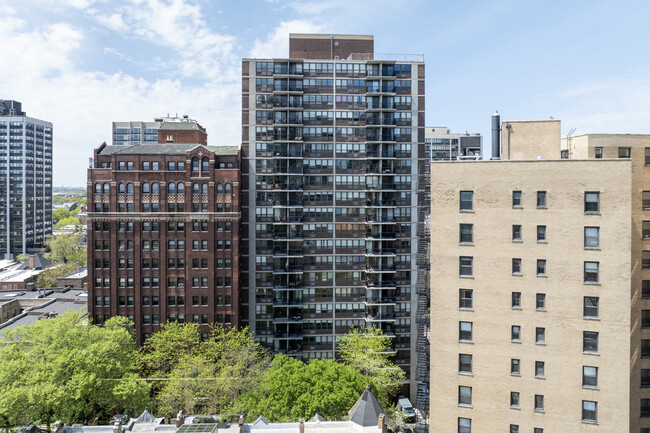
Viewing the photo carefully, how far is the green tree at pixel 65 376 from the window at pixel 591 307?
181 ft

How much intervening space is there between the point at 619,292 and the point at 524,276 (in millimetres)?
6919

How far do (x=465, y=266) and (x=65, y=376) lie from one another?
51.4 meters

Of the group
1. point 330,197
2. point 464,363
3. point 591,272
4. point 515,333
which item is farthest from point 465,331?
point 330,197

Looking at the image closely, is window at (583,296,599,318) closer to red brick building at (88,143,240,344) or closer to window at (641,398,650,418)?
window at (641,398,650,418)

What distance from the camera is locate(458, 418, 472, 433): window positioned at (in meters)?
34.1

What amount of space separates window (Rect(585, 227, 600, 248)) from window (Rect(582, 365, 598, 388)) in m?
9.94

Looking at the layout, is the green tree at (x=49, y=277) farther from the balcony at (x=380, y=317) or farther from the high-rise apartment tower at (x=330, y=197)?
the balcony at (x=380, y=317)

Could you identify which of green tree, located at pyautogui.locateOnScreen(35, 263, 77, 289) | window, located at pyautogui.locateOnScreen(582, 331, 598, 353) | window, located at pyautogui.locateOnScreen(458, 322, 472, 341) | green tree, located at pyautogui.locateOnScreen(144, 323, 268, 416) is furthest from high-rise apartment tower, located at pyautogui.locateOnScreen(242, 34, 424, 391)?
green tree, located at pyautogui.locateOnScreen(35, 263, 77, 289)

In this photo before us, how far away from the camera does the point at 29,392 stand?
44844 mm

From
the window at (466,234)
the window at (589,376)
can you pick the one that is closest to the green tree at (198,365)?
the window at (466,234)

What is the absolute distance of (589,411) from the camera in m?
31.6

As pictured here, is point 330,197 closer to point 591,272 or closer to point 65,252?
point 591,272

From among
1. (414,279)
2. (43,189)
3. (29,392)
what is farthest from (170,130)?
(43,189)

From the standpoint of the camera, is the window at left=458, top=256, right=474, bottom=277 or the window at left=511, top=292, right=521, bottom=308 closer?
the window at left=511, top=292, right=521, bottom=308
